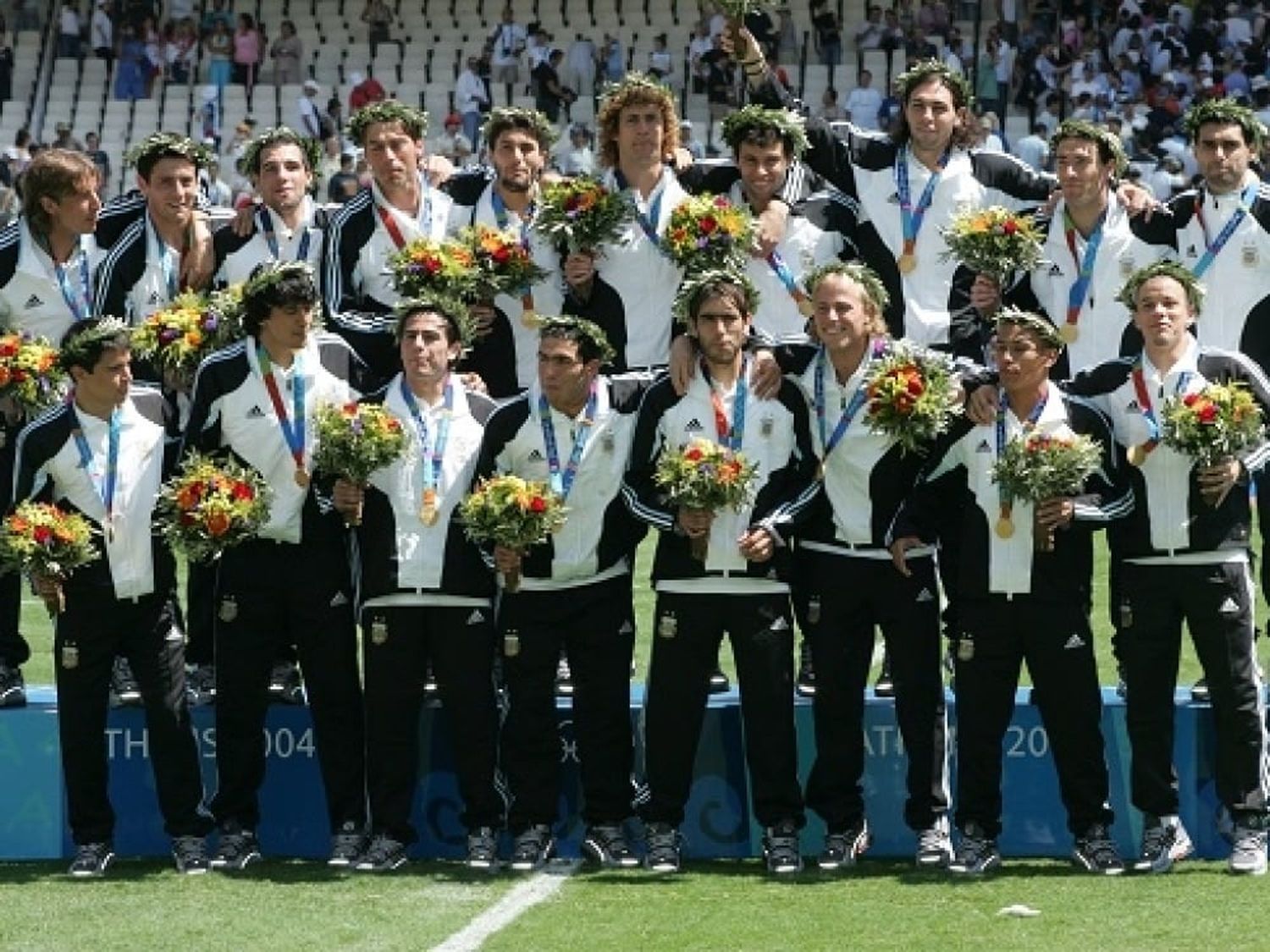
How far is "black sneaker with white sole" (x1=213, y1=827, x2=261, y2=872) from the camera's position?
10.1 m

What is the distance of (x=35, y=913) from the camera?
941 cm

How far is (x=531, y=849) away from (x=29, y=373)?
8.55ft

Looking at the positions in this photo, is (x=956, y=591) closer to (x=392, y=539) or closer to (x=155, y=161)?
(x=392, y=539)

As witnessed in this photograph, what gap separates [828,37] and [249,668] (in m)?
23.6

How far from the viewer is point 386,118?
10.9 metres

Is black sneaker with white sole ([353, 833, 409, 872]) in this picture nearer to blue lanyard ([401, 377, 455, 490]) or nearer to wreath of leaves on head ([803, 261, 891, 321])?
blue lanyard ([401, 377, 455, 490])

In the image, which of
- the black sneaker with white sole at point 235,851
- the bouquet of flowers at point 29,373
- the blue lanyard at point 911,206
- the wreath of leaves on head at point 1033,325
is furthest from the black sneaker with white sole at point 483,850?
the blue lanyard at point 911,206

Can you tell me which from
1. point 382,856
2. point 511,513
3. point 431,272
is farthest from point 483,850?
point 431,272

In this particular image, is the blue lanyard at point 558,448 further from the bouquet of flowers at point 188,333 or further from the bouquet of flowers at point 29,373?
the bouquet of flowers at point 29,373

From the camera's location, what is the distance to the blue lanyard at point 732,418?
986 centimetres

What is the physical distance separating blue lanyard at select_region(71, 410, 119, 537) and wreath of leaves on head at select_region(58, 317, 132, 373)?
0.83 ft

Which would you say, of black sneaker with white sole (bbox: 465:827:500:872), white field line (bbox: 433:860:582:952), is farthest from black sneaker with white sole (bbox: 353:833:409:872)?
white field line (bbox: 433:860:582:952)

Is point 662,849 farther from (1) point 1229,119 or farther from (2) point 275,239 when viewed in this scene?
(1) point 1229,119

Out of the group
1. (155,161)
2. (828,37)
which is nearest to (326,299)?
(155,161)
